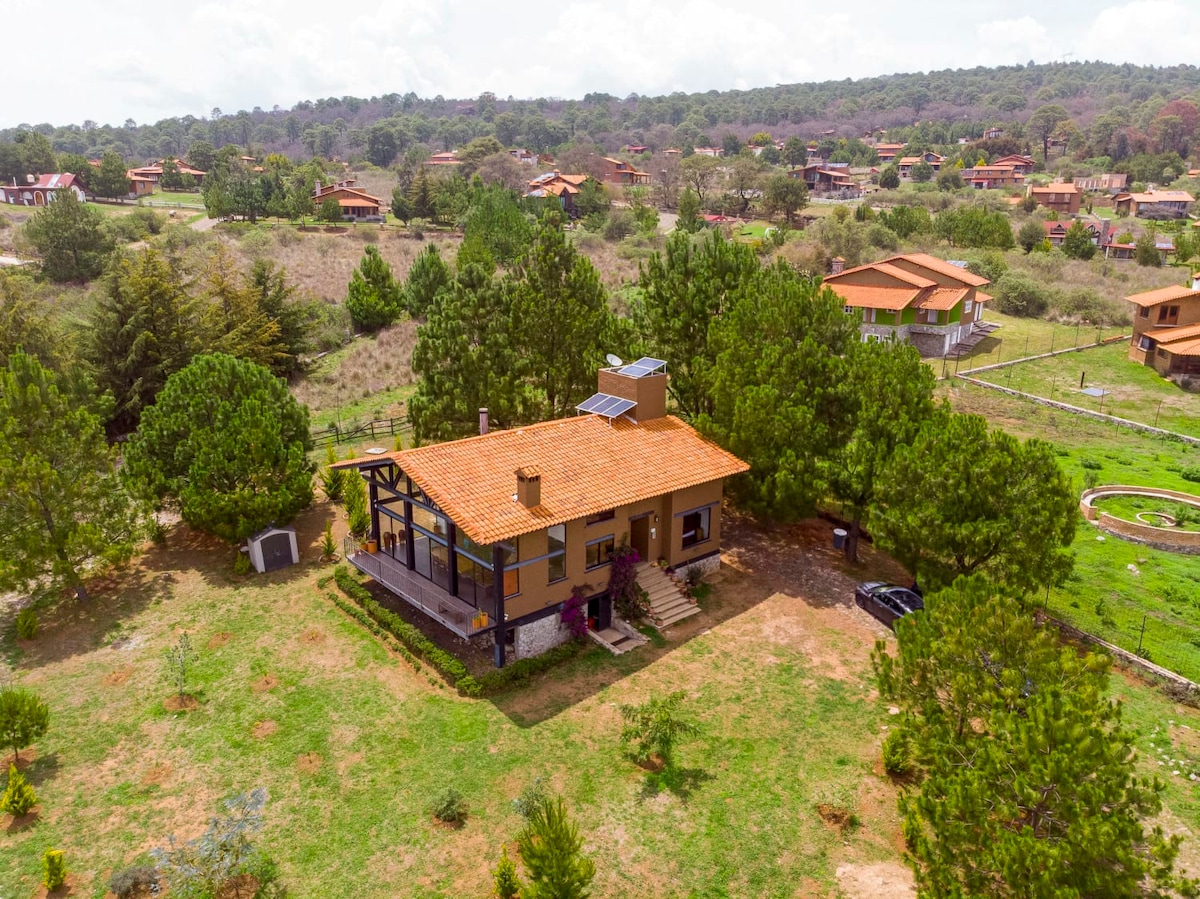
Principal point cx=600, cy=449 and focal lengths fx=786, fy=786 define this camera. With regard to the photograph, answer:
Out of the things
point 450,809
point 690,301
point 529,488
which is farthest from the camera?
point 690,301

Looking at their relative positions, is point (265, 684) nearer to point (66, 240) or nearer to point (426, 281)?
point (426, 281)

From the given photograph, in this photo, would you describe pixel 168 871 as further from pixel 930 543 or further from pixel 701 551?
pixel 930 543

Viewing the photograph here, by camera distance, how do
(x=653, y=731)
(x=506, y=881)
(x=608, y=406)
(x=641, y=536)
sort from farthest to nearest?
(x=608, y=406)
(x=641, y=536)
(x=653, y=731)
(x=506, y=881)

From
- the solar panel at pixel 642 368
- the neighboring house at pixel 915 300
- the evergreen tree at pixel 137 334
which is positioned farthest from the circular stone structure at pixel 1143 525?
the evergreen tree at pixel 137 334

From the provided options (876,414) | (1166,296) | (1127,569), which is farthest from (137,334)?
(1166,296)

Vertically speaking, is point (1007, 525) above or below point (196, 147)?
below

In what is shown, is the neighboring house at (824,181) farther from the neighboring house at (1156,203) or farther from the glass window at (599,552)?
the glass window at (599,552)

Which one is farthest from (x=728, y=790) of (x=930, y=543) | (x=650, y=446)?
(x=650, y=446)
